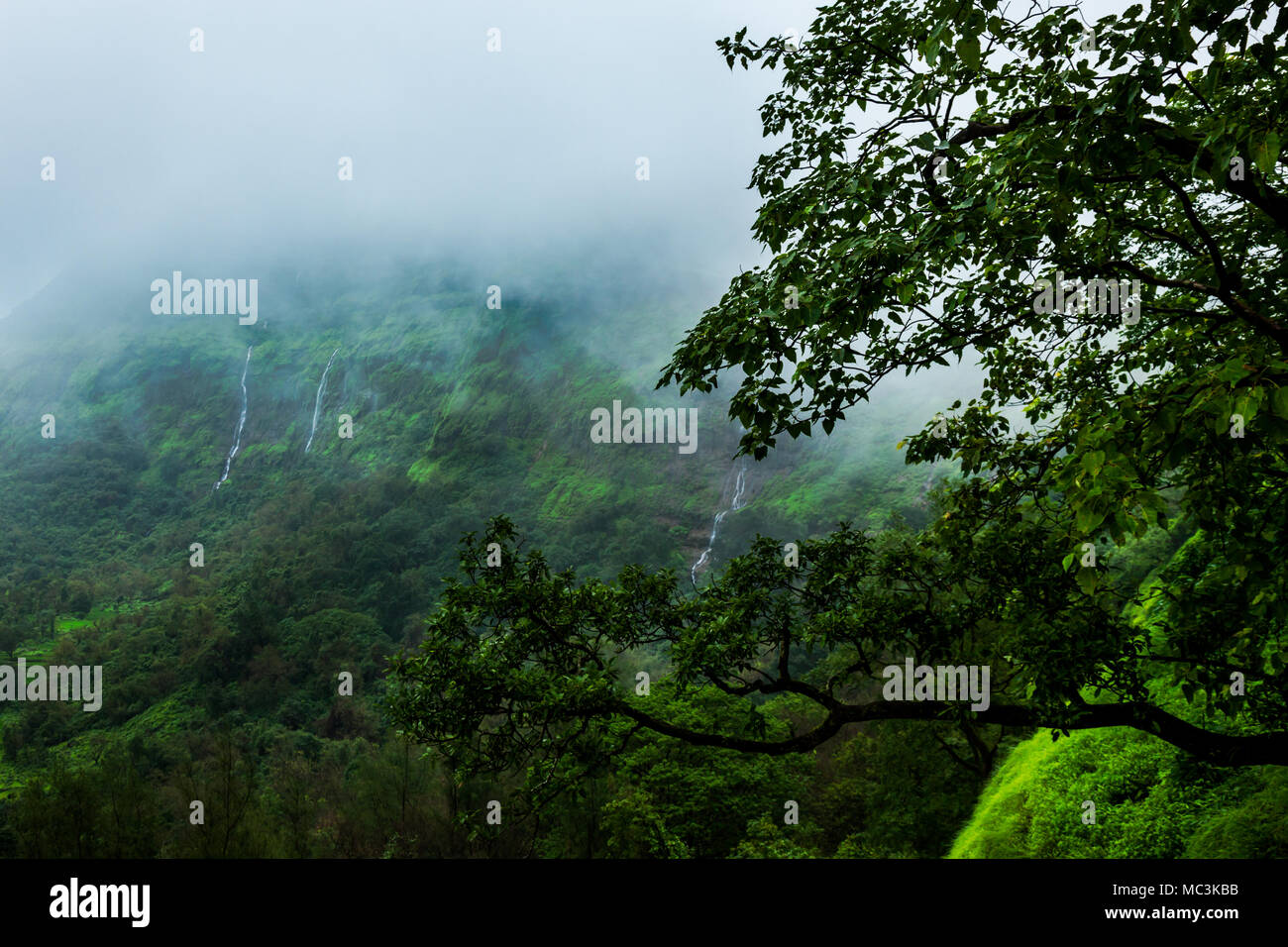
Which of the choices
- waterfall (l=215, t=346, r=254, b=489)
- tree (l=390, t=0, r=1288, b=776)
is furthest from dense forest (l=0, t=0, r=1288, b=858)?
waterfall (l=215, t=346, r=254, b=489)

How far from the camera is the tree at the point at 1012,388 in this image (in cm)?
387

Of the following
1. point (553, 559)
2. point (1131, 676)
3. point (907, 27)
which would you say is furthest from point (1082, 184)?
point (553, 559)

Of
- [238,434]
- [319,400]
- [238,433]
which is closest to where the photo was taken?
[238,434]

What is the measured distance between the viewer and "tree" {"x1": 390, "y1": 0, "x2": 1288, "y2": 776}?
12.7 feet

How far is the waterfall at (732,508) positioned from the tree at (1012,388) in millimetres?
96699

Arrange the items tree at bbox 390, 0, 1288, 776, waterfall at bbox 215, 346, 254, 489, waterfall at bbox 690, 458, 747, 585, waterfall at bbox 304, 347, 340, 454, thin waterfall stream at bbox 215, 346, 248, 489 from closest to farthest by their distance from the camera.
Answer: tree at bbox 390, 0, 1288, 776 → waterfall at bbox 690, 458, 747, 585 → waterfall at bbox 215, 346, 254, 489 → thin waterfall stream at bbox 215, 346, 248, 489 → waterfall at bbox 304, 347, 340, 454

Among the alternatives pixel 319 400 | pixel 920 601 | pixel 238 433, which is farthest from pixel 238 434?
pixel 920 601

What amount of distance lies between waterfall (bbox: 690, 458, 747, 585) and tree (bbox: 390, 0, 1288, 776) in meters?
96.7

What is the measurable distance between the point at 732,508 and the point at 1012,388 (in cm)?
12050

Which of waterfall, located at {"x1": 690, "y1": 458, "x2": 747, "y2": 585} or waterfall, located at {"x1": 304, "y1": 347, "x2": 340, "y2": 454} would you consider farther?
waterfall, located at {"x1": 304, "y1": 347, "x2": 340, "y2": 454}

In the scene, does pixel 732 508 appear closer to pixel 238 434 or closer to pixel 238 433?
pixel 238 434

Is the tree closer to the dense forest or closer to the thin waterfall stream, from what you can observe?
the dense forest

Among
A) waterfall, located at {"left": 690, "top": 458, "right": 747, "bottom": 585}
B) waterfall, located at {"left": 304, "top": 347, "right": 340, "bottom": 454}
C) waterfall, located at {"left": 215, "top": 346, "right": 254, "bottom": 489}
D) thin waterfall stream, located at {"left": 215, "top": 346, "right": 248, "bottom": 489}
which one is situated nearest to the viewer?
waterfall, located at {"left": 690, "top": 458, "right": 747, "bottom": 585}

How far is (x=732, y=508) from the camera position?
127938 mm
